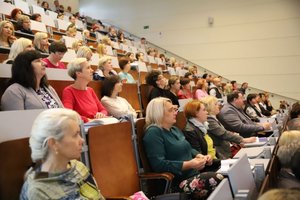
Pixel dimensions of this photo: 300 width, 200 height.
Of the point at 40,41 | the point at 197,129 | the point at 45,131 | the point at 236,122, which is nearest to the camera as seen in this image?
the point at 45,131

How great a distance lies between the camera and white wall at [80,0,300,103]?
8812 millimetres

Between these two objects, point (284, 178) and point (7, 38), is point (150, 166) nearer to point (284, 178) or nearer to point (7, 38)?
point (284, 178)

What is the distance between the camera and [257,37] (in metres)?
9.05

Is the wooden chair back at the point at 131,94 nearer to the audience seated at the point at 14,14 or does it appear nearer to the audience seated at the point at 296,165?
the audience seated at the point at 296,165

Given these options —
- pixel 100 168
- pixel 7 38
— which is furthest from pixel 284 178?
pixel 7 38

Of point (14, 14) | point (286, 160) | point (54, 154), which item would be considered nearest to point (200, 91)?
point (14, 14)

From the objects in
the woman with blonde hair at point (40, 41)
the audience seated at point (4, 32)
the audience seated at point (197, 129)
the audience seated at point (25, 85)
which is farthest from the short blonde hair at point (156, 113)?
the audience seated at point (4, 32)

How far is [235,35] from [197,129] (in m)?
7.30

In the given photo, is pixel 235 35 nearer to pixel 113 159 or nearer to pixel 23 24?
pixel 23 24

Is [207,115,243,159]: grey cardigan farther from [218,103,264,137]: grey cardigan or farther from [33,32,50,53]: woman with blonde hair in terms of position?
[33,32,50,53]: woman with blonde hair

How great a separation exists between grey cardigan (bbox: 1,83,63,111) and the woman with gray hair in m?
0.67

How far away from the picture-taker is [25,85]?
1.86 m

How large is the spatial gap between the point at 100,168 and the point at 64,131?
1.44 ft

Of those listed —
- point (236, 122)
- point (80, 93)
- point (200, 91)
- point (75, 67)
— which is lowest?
point (236, 122)
